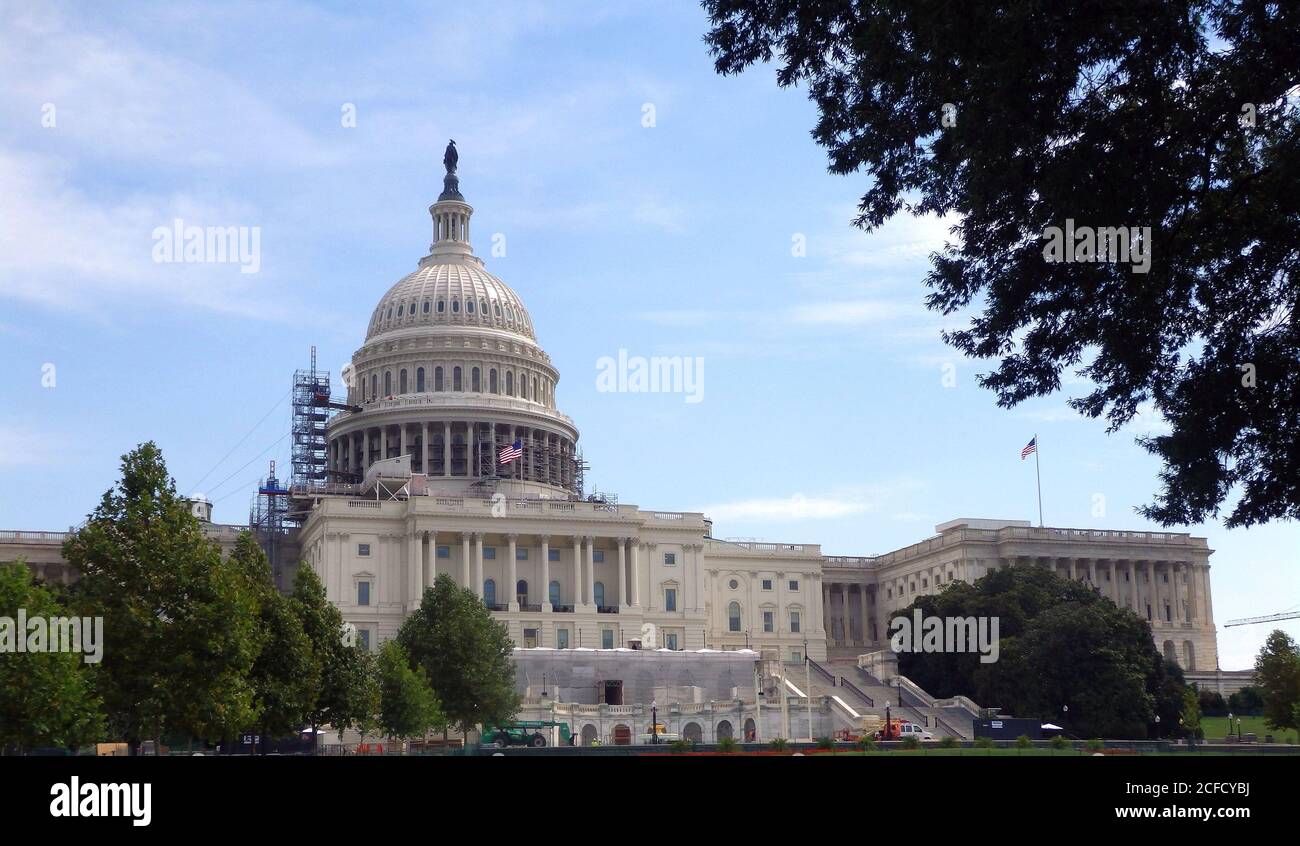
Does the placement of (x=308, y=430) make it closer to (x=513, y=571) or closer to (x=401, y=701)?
(x=513, y=571)

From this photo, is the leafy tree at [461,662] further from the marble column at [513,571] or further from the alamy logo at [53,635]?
the alamy logo at [53,635]

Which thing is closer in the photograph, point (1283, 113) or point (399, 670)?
point (1283, 113)

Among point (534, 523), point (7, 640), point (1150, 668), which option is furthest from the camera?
point (534, 523)

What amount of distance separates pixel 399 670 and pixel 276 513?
6838 cm

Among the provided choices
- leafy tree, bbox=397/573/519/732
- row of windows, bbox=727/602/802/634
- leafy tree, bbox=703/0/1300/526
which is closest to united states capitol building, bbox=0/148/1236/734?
row of windows, bbox=727/602/802/634

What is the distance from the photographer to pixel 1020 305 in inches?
1203

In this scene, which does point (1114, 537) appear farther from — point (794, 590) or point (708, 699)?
point (708, 699)

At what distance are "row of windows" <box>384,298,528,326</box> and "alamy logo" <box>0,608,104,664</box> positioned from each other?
113 meters

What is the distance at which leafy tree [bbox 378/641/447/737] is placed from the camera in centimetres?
8931

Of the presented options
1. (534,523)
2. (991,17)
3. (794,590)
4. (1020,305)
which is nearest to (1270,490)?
(1020,305)

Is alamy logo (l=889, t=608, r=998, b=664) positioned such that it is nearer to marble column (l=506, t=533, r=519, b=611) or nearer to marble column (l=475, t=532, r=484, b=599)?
marble column (l=506, t=533, r=519, b=611)

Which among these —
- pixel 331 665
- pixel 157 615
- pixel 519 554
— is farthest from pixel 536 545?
pixel 157 615

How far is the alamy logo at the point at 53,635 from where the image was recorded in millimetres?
54625
